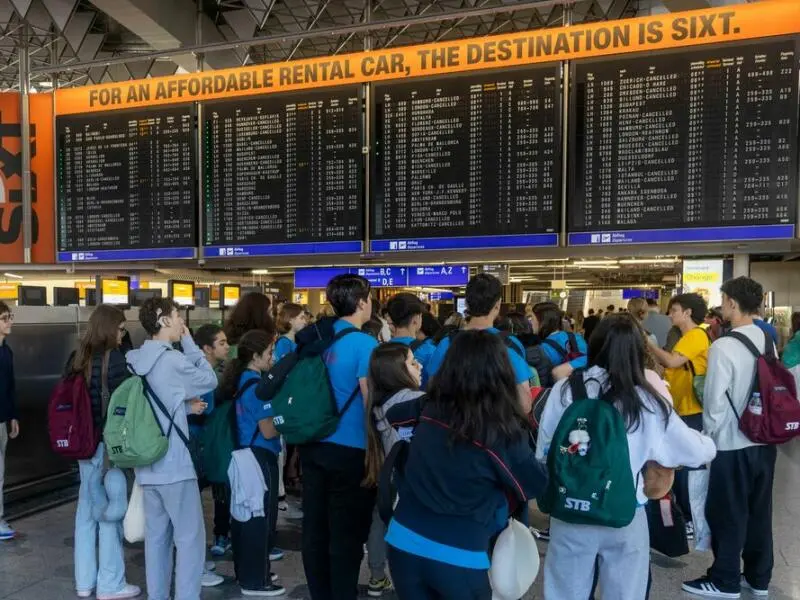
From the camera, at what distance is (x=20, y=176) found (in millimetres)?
7152

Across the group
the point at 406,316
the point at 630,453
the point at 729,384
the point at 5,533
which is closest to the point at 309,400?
the point at 630,453

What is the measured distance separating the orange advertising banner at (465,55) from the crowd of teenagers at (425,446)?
7.54 ft

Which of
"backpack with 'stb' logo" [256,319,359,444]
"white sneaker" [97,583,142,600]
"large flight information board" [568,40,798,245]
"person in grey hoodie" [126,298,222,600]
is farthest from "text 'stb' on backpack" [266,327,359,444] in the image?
"large flight information board" [568,40,798,245]

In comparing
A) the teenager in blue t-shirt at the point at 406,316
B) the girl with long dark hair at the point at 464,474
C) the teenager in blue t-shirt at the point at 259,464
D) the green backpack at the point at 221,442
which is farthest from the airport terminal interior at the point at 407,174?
the girl with long dark hair at the point at 464,474

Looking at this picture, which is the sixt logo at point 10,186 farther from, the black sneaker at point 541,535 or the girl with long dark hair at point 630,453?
the girl with long dark hair at point 630,453

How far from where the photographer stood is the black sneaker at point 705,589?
3543mm

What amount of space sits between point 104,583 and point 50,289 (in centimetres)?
1312

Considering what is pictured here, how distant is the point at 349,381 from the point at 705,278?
441 cm

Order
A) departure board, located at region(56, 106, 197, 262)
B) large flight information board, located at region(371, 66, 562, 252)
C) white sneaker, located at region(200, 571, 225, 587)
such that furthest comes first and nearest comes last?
departure board, located at region(56, 106, 197, 262) → large flight information board, located at region(371, 66, 562, 252) → white sneaker, located at region(200, 571, 225, 587)

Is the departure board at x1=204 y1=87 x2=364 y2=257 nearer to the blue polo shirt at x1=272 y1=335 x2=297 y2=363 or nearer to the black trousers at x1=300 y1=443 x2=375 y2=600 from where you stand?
the blue polo shirt at x1=272 y1=335 x2=297 y2=363

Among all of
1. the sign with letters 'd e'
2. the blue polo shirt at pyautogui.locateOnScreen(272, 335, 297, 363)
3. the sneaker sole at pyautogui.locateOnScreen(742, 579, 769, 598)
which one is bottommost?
the sneaker sole at pyautogui.locateOnScreen(742, 579, 769, 598)

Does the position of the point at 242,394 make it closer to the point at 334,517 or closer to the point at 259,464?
the point at 259,464

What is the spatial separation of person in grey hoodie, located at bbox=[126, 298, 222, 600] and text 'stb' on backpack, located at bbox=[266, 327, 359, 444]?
651mm

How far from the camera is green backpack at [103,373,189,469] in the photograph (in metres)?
3.14
